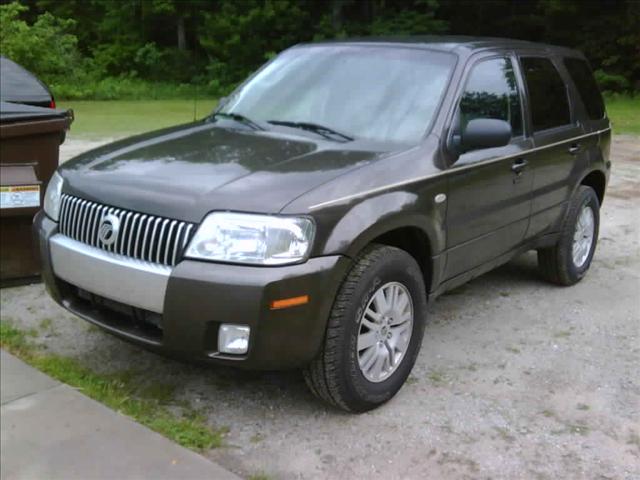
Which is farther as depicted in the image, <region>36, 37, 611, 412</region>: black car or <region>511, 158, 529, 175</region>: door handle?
<region>511, 158, 529, 175</region>: door handle

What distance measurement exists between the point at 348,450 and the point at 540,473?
80cm

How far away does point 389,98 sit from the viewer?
4172 millimetres

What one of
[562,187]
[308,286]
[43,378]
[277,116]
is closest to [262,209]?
[308,286]

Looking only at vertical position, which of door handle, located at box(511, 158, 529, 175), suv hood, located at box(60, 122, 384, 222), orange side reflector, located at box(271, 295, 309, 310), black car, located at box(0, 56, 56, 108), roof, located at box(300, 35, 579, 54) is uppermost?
roof, located at box(300, 35, 579, 54)

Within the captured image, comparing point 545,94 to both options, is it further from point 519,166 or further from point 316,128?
point 316,128

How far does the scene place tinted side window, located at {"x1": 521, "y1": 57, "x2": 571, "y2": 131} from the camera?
4922mm

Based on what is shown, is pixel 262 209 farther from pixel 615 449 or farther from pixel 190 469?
pixel 615 449

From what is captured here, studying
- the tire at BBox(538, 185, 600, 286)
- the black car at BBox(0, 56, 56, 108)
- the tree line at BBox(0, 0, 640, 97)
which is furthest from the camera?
the tree line at BBox(0, 0, 640, 97)

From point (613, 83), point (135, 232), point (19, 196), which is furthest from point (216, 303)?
point (613, 83)

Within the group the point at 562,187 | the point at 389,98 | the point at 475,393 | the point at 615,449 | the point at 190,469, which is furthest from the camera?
the point at 562,187

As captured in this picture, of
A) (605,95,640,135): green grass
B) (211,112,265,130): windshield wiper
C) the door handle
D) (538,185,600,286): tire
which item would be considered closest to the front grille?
(211,112,265,130): windshield wiper

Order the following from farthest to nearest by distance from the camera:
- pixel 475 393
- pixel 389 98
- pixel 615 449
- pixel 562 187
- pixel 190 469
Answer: pixel 562 187 → pixel 389 98 → pixel 475 393 → pixel 615 449 → pixel 190 469

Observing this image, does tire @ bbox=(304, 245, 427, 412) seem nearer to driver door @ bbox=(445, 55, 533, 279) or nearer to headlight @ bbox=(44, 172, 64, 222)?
driver door @ bbox=(445, 55, 533, 279)

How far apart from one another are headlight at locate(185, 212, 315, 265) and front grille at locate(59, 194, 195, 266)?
0.28ft
